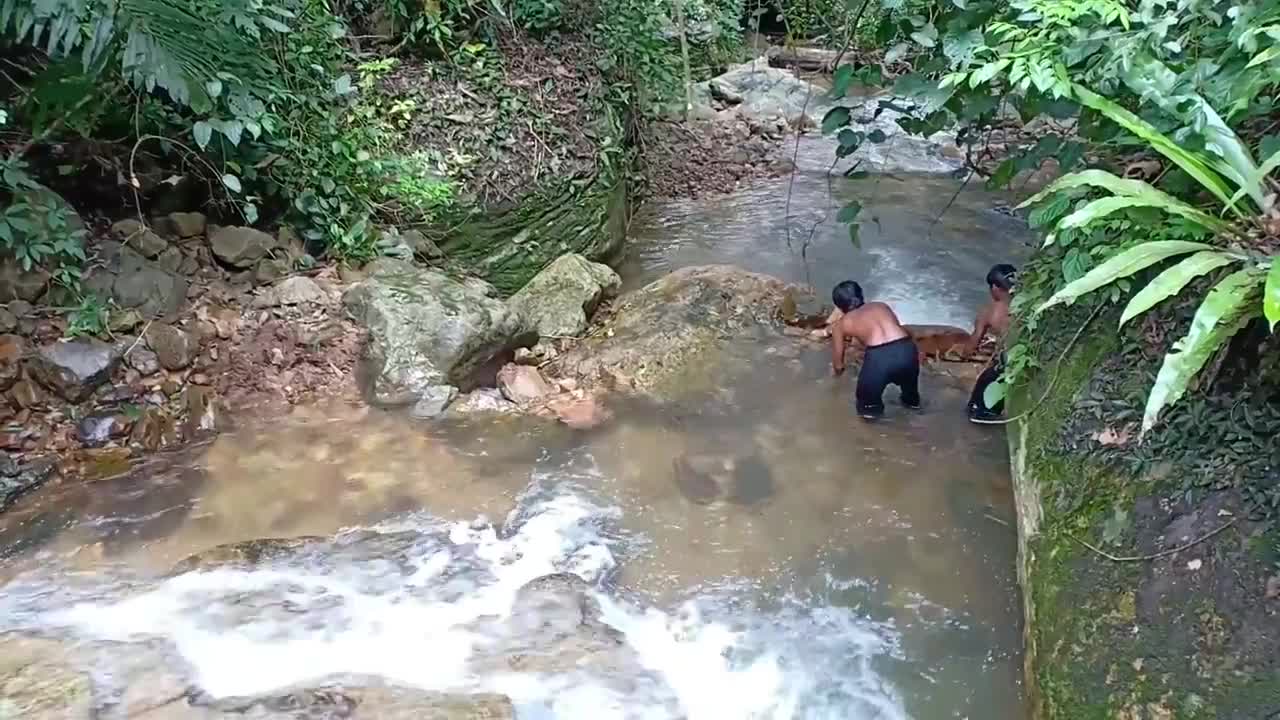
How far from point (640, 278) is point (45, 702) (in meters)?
6.02

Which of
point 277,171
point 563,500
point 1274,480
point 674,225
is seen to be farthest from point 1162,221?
point 674,225

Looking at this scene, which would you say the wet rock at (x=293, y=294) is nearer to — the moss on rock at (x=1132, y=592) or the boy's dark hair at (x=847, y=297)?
the boy's dark hair at (x=847, y=297)

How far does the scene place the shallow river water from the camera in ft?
12.5

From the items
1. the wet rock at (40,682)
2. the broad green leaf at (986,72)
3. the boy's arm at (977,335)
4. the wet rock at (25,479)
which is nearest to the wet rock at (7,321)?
the wet rock at (25,479)

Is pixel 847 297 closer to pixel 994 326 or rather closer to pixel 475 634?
pixel 994 326

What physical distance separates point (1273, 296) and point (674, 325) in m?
4.43

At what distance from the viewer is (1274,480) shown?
8.97 ft

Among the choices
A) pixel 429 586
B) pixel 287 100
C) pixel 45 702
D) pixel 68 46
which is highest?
pixel 68 46

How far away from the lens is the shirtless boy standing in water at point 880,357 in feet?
18.3

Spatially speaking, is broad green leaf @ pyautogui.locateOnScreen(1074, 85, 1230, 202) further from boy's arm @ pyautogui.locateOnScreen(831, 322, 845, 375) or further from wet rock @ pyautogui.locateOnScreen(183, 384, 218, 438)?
wet rock @ pyautogui.locateOnScreen(183, 384, 218, 438)

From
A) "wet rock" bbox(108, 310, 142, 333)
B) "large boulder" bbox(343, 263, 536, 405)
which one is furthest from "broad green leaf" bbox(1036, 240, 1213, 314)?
"wet rock" bbox(108, 310, 142, 333)

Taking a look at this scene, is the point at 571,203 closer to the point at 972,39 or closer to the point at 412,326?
the point at 412,326

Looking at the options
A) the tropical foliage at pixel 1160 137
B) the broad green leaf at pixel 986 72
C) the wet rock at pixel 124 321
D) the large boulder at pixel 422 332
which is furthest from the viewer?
the large boulder at pixel 422 332

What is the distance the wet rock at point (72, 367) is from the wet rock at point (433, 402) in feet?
5.64
